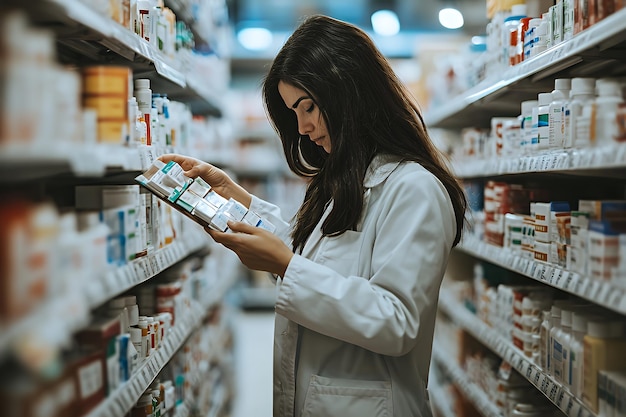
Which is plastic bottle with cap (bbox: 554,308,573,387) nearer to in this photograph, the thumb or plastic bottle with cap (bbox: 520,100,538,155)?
plastic bottle with cap (bbox: 520,100,538,155)

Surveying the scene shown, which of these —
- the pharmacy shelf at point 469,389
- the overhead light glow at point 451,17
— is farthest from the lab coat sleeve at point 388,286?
the overhead light glow at point 451,17

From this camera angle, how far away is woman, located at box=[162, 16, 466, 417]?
176 cm

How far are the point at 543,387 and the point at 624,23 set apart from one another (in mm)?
1168

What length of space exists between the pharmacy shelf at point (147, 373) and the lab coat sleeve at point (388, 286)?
1.38 feet

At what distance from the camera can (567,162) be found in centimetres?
187

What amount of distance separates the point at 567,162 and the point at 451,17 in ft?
19.1

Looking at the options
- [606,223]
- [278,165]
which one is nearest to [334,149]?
[606,223]

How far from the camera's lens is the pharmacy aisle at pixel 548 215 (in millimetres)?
1706

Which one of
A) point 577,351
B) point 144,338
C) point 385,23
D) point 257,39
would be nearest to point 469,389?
point 577,351

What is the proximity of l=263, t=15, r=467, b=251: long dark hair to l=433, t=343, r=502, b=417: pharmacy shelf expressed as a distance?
1085 millimetres

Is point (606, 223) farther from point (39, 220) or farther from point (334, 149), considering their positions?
point (39, 220)

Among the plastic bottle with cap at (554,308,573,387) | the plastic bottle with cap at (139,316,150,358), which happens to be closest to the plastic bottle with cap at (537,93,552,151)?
the plastic bottle with cap at (554,308,573,387)

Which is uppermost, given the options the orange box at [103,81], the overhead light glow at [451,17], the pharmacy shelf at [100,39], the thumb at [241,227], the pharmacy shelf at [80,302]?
the overhead light glow at [451,17]

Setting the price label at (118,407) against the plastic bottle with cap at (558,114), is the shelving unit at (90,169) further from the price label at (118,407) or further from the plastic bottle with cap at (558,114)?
the plastic bottle with cap at (558,114)
